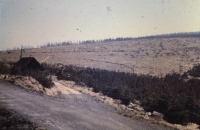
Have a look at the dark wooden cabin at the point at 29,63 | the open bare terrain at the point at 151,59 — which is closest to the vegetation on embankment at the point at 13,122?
the dark wooden cabin at the point at 29,63

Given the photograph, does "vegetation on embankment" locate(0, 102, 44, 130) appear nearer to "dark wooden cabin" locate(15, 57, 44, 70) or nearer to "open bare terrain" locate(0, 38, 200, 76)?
"dark wooden cabin" locate(15, 57, 44, 70)

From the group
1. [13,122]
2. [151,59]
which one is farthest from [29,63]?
[151,59]

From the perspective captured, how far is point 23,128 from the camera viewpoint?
7.61 meters

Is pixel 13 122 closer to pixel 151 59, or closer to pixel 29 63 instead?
pixel 29 63

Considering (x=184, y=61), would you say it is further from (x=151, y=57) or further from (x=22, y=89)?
(x=22, y=89)

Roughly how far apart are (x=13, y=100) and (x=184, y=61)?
47.0m

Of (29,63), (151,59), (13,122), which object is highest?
(29,63)

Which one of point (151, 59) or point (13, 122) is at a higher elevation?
point (13, 122)

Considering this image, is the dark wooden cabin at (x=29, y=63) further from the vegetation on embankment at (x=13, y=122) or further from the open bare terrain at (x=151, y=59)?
the vegetation on embankment at (x=13, y=122)

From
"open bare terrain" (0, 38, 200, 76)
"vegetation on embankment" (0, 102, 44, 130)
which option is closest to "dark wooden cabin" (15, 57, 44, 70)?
"open bare terrain" (0, 38, 200, 76)

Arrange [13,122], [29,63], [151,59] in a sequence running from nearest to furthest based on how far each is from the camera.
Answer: [13,122] < [29,63] < [151,59]

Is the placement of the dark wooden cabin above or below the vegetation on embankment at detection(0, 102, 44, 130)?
above

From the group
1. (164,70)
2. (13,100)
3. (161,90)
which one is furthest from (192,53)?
(13,100)

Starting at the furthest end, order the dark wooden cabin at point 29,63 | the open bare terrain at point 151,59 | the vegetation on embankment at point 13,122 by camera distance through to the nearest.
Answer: the open bare terrain at point 151,59 < the dark wooden cabin at point 29,63 < the vegetation on embankment at point 13,122
